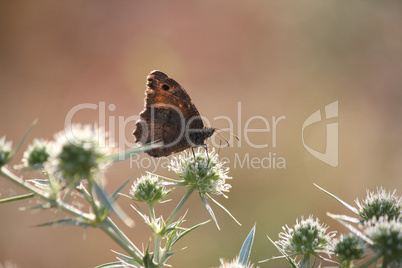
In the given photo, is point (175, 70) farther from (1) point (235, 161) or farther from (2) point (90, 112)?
(1) point (235, 161)

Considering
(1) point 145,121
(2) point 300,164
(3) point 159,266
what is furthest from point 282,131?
(3) point 159,266

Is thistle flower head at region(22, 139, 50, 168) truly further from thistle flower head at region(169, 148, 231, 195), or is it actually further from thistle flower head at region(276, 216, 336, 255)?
thistle flower head at region(276, 216, 336, 255)

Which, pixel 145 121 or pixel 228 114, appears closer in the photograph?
pixel 145 121

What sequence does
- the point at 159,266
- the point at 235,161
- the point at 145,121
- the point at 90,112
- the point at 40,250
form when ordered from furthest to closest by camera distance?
the point at 90,112, the point at 235,161, the point at 40,250, the point at 145,121, the point at 159,266

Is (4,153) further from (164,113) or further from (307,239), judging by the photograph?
(164,113)

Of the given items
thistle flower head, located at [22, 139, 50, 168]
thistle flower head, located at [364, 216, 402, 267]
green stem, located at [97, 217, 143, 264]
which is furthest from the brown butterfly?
thistle flower head, located at [364, 216, 402, 267]

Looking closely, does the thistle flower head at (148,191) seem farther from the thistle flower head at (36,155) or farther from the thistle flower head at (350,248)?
the thistle flower head at (350,248)

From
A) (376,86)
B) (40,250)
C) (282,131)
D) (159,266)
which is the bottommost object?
(40,250)
